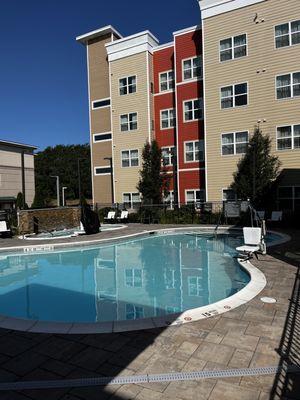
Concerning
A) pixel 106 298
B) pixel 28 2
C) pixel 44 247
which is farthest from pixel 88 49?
pixel 106 298

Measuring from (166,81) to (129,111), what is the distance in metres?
3.68

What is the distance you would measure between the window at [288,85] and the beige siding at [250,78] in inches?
11.0

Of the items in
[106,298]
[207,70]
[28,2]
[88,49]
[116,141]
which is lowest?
[106,298]

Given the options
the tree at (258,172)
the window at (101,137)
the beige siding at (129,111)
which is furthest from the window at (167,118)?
the tree at (258,172)

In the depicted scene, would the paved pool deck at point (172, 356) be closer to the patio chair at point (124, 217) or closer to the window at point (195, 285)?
the window at point (195, 285)

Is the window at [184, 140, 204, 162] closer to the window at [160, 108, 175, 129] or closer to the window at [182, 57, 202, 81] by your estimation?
the window at [160, 108, 175, 129]

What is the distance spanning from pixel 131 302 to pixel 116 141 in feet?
64.6

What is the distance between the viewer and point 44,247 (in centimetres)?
1280

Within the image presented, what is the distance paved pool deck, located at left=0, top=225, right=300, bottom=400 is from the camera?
123 inches

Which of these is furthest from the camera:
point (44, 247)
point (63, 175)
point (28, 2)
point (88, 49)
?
point (63, 175)

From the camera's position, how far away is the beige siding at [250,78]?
59.5 ft

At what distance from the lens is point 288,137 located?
18.3 metres

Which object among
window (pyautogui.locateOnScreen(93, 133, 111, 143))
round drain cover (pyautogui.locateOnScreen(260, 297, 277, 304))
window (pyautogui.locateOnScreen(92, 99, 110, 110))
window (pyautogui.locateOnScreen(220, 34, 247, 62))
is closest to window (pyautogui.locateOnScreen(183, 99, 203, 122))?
window (pyautogui.locateOnScreen(220, 34, 247, 62))

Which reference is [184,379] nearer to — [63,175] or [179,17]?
[179,17]
